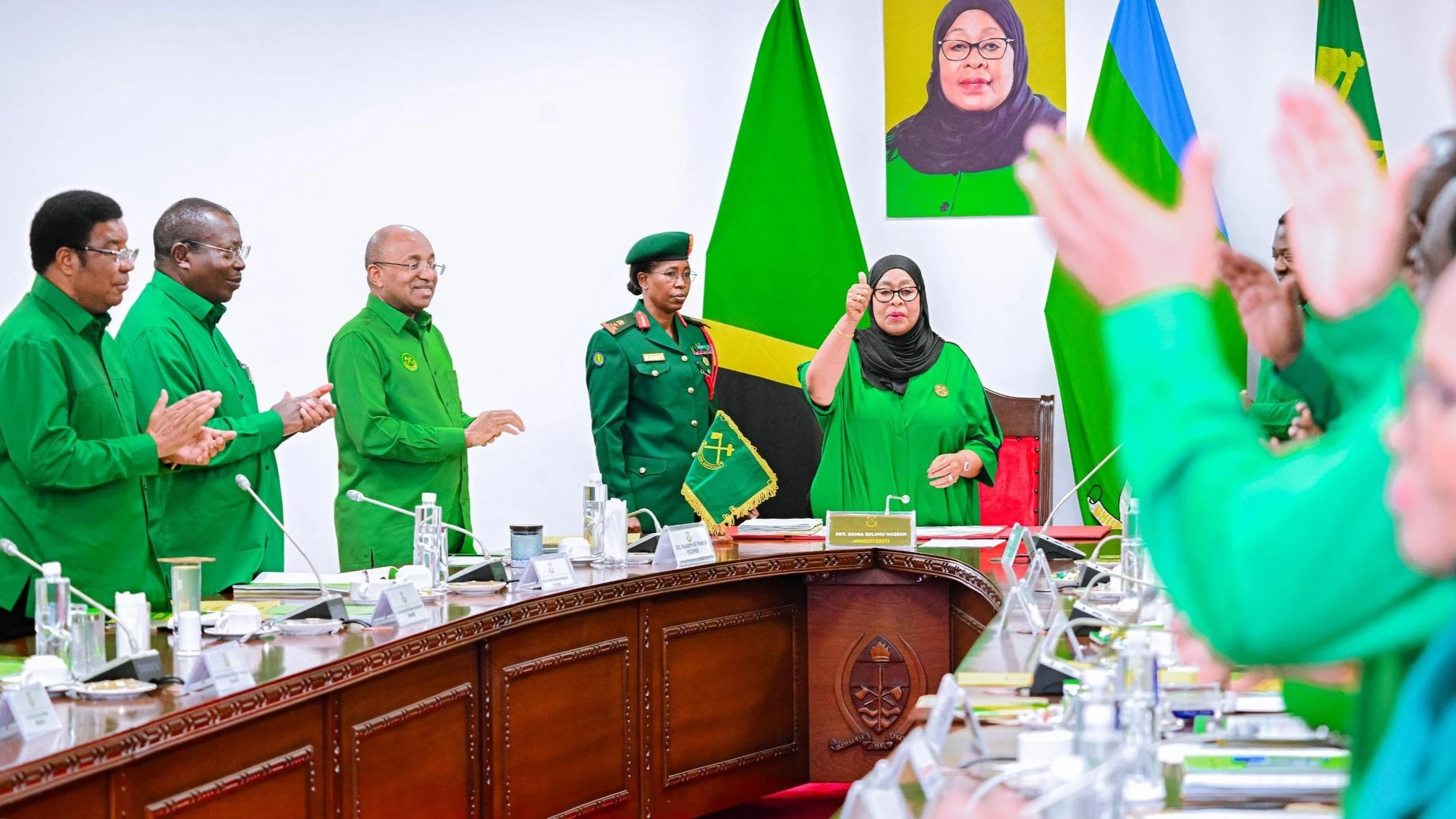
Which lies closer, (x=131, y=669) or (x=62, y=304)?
(x=131, y=669)

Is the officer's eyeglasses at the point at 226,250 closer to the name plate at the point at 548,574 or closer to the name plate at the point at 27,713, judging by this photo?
the name plate at the point at 548,574

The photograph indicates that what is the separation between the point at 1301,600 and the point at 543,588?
2.70 meters

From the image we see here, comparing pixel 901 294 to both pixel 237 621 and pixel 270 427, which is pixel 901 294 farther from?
pixel 237 621

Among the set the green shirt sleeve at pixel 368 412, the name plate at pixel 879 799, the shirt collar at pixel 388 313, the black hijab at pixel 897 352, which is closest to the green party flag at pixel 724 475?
the black hijab at pixel 897 352

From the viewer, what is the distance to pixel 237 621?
8.70 feet

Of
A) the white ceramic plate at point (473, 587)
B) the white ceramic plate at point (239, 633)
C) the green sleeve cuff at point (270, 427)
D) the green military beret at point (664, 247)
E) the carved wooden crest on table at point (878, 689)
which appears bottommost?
the carved wooden crest on table at point (878, 689)

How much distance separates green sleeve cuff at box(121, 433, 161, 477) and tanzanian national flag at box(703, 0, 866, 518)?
2.58 m

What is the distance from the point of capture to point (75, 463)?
9.67ft

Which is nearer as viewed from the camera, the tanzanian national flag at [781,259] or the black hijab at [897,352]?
the black hijab at [897,352]

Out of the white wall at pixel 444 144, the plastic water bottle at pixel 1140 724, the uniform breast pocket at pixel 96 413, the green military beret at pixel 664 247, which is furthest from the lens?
the white wall at pixel 444 144

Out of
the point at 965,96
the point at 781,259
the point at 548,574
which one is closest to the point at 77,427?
the point at 548,574

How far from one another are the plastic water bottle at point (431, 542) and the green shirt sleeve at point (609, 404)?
1.29m

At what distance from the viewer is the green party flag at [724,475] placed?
181 inches

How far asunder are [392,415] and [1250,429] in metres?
3.88
